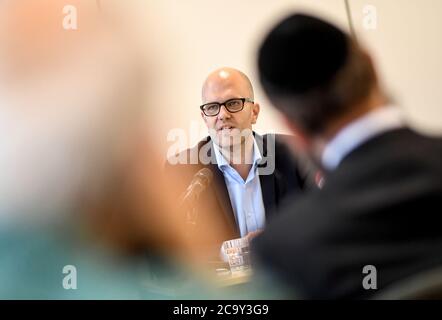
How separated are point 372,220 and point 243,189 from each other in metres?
0.71

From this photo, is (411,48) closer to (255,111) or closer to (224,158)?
(255,111)

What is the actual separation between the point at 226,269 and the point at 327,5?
0.85 meters

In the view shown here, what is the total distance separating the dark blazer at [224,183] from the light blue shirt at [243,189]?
12 millimetres

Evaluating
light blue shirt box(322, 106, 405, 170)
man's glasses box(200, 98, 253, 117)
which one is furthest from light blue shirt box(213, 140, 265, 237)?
light blue shirt box(322, 106, 405, 170)

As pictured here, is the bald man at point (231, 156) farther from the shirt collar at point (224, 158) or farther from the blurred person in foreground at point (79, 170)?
the blurred person in foreground at point (79, 170)

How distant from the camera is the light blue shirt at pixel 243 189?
63.6 inches

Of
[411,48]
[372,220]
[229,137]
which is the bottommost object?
[372,220]

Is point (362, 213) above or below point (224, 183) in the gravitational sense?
below

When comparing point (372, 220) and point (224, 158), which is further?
point (224, 158)

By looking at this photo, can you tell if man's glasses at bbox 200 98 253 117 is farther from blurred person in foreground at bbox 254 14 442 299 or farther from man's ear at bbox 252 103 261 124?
blurred person in foreground at bbox 254 14 442 299

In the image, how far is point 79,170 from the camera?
1.66 m

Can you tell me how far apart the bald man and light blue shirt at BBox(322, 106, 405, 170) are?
568 millimetres

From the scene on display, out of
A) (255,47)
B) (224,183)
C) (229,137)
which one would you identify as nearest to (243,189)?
(224,183)

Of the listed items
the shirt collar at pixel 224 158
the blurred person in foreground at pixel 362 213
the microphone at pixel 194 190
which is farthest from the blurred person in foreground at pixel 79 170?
the blurred person in foreground at pixel 362 213
